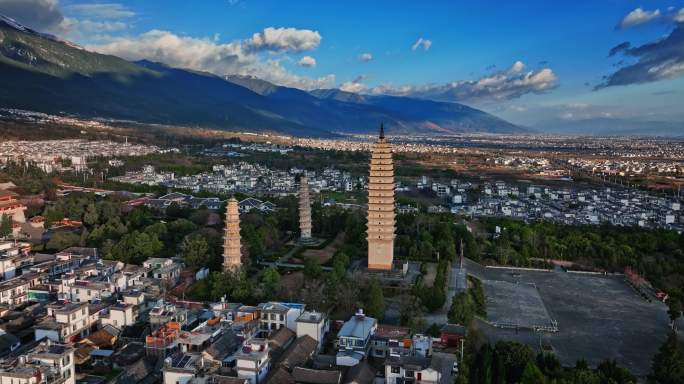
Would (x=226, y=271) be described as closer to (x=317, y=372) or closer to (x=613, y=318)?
(x=317, y=372)

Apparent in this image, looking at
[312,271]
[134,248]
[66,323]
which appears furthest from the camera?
[134,248]

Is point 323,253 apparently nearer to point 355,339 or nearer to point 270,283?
point 270,283

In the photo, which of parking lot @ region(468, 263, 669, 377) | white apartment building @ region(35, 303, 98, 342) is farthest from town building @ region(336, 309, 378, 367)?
white apartment building @ region(35, 303, 98, 342)

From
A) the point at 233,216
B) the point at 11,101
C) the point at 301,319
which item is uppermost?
the point at 11,101

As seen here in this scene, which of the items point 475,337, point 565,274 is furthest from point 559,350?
point 565,274

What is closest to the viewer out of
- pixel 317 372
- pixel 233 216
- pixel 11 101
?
pixel 317 372

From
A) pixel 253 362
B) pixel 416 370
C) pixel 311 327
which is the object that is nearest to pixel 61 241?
pixel 311 327

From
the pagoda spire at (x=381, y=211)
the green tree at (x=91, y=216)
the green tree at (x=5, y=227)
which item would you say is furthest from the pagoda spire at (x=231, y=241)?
the green tree at (x=5, y=227)
